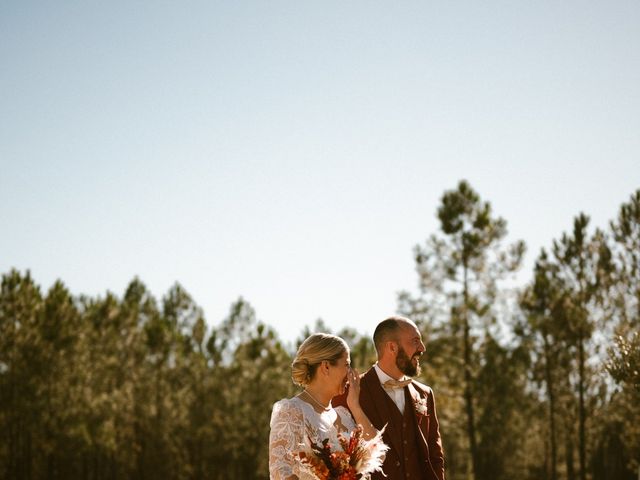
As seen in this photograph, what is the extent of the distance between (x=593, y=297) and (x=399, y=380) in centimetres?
2311

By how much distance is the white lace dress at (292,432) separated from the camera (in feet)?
15.2

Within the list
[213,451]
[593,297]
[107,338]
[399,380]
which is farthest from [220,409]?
[399,380]

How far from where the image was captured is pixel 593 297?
26.6m

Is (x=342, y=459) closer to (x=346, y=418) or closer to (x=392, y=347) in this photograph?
(x=346, y=418)

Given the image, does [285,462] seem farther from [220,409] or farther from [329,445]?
[220,409]

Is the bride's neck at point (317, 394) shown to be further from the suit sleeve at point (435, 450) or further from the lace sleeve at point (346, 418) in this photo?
the suit sleeve at point (435, 450)

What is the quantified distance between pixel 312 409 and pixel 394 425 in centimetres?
109

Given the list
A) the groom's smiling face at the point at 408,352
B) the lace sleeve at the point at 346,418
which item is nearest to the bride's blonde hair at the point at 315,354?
the lace sleeve at the point at 346,418

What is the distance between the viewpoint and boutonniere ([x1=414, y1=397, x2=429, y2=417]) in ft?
19.4

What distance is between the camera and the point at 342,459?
14.7ft

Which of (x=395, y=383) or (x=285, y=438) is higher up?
(x=395, y=383)

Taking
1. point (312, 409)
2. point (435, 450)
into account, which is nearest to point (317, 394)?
point (312, 409)

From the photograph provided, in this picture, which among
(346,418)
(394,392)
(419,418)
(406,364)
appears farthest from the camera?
Result: (394,392)

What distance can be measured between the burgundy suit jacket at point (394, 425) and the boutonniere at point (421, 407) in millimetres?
13
